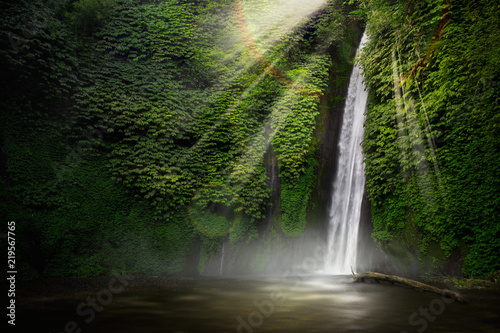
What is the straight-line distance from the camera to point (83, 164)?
9766 millimetres

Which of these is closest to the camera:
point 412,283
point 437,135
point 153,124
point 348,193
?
point 412,283

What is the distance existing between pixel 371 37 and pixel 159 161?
8.78m

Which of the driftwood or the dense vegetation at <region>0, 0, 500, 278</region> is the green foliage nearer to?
the dense vegetation at <region>0, 0, 500, 278</region>

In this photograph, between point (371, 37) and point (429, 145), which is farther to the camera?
point (371, 37)

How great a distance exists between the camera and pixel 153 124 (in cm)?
1058

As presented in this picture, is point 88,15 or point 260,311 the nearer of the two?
point 260,311

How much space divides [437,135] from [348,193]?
4231 mm

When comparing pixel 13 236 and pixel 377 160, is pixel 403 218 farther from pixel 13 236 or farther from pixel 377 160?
pixel 13 236

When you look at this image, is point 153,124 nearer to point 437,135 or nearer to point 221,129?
point 221,129

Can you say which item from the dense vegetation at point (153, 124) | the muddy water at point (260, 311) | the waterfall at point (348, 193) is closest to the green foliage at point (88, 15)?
the dense vegetation at point (153, 124)

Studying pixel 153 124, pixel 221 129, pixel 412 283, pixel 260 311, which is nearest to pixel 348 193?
pixel 412 283

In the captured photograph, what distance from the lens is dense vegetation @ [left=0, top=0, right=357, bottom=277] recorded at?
8.80 m

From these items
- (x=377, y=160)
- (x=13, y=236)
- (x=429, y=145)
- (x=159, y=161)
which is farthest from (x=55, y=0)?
(x=429, y=145)

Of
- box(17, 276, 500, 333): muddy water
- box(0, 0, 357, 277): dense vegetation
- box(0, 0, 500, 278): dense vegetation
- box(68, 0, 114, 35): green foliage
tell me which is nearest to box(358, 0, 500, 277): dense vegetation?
box(0, 0, 500, 278): dense vegetation
